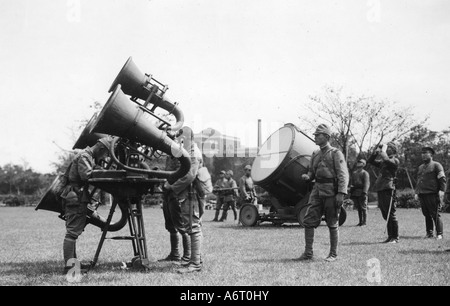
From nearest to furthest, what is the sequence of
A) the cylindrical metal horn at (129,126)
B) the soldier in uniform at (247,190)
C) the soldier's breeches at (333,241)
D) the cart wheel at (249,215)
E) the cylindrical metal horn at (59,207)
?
the cylindrical metal horn at (129,126)
the cylindrical metal horn at (59,207)
the soldier's breeches at (333,241)
the cart wheel at (249,215)
the soldier in uniform at (247,190)

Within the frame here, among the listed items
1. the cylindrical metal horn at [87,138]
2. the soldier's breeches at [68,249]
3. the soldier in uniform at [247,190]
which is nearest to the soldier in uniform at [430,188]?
the soldier in uniform at [247,190]

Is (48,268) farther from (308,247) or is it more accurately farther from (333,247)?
(333,247)

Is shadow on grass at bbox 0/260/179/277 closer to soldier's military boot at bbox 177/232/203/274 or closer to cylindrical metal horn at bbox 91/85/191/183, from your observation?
soldier's military boot at bbox 177/232/203/274

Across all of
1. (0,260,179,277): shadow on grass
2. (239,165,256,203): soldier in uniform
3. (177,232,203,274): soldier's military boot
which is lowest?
(0,260,179,277): shadow on grass

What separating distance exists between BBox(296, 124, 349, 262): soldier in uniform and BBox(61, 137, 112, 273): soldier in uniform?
3451 mm

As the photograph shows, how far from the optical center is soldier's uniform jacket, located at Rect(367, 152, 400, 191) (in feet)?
32.6

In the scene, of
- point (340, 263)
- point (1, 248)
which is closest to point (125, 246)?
point (1, 248)

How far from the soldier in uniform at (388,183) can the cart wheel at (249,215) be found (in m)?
5.18

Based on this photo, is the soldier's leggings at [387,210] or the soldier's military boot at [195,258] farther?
the soldier's leggings at [387,210]

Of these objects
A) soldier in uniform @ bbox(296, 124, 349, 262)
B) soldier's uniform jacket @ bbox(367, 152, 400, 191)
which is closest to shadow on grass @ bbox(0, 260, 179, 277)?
soldier in uniform @ bbox(296, 124, 349, 262)

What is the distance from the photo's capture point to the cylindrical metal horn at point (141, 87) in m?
6.88

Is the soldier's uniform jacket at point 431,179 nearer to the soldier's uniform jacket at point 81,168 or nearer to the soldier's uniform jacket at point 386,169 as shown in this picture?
the soldier's uniform jacket at point 386,169

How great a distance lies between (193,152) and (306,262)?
2494 mm
